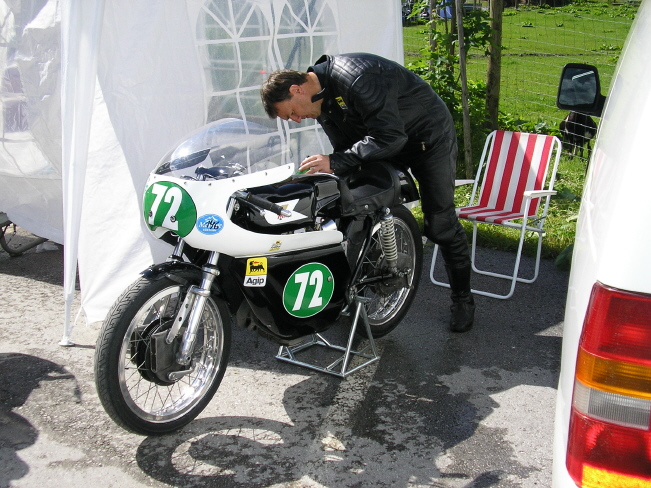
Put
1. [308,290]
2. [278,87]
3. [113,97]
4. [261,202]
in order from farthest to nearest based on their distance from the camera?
1. [113,97]
2. [278,87]
3. [308,290]
4. [261,202]

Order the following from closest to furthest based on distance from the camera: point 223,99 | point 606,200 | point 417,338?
point 606,200
point 417,338
point 223,99

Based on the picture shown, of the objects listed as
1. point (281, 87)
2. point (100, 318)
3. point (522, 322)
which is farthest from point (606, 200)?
point (100, 318)

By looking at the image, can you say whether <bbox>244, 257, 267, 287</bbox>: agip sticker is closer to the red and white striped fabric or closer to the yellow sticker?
the yellow sticker

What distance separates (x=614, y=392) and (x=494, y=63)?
7.21 meters

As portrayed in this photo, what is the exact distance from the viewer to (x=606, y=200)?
1.77m

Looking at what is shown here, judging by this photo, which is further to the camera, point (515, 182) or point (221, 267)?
point (515, 182)

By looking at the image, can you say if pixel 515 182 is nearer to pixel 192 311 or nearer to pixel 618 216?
pixel 192 311

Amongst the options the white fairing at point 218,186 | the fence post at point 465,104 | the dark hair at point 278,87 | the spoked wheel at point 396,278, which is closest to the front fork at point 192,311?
the white fairing at point 218,186

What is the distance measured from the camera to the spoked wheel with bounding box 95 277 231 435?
306cm

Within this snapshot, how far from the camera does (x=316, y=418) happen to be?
11.8 ft

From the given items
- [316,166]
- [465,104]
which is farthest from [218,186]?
[465,104]

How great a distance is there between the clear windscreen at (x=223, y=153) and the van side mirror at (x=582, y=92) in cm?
137

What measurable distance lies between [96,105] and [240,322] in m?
1.79

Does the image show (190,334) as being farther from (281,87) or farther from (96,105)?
(96,105)
